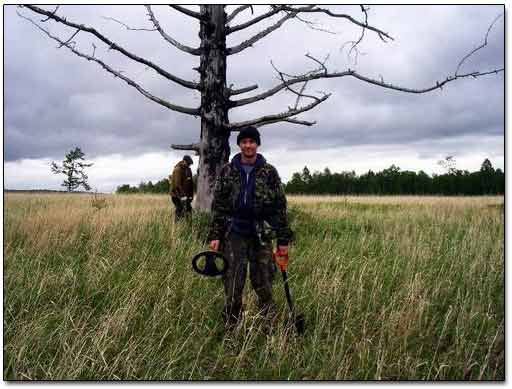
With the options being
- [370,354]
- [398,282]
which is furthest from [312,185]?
[370,354]

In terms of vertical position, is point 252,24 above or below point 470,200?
above

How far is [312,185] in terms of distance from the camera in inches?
322

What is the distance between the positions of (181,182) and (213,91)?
100 inches

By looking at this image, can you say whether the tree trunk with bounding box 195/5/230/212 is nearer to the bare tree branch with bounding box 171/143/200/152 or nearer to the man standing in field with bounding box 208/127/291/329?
the bare tree branch with bounding box 171/143/200/152

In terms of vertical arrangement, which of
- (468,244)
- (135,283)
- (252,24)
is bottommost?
(135,283)

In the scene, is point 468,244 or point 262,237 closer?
point 468,244

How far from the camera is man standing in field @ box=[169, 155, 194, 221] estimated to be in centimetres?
813

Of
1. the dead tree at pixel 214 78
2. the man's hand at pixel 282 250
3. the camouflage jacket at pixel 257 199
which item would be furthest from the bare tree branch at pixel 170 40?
the man's hand at pixel 282 250

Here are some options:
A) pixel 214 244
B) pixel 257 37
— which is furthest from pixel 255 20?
pixel 214 244

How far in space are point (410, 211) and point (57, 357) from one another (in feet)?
12.5

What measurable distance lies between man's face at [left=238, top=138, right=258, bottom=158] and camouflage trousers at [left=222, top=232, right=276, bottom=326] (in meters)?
0.72

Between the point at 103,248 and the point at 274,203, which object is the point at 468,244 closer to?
the point at 274,203

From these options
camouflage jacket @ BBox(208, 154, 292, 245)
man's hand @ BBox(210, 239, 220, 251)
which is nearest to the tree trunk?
camouflage jacket @ BBox(208, 154, 292, 245)

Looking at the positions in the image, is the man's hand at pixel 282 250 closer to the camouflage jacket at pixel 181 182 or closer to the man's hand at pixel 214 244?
the man's hand at pixel 214 244
